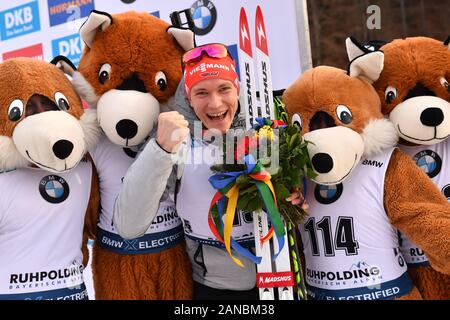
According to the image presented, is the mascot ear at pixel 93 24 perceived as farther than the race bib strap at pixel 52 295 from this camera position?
Yes

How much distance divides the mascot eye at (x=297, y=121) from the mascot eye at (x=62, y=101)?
2.68ft

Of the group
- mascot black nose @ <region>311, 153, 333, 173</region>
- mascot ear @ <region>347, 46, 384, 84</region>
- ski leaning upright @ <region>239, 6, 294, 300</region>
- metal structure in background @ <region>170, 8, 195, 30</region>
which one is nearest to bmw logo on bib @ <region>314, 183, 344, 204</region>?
mascot black nose @ <region>311, 153, 333, 173</region>

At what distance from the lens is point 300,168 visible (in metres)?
1.67

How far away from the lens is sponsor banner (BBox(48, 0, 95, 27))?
9.88 ft

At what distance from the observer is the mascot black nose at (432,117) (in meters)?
1.79

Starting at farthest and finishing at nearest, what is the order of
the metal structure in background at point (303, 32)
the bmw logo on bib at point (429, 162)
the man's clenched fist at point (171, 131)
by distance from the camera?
1. the metal structure in background at point (303, 32)
2. the bmw logo on bib at point (429, 162)
3. the man's clenched fist at point (171, 131)

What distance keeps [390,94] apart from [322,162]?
44 centimetres

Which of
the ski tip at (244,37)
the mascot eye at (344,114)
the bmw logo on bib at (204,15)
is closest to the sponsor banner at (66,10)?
the bmw logo on bib at (204,15)

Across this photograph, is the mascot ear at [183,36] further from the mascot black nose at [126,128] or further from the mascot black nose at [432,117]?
the mascot black nose at [432,117]

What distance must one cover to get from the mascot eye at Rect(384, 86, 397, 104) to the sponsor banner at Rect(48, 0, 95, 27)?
6.03ft

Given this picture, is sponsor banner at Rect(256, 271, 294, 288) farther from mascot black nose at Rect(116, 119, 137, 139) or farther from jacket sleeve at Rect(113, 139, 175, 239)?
mascot black nose at Rect(116, 119, 137, 139)

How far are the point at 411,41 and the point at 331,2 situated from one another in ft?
3.74
